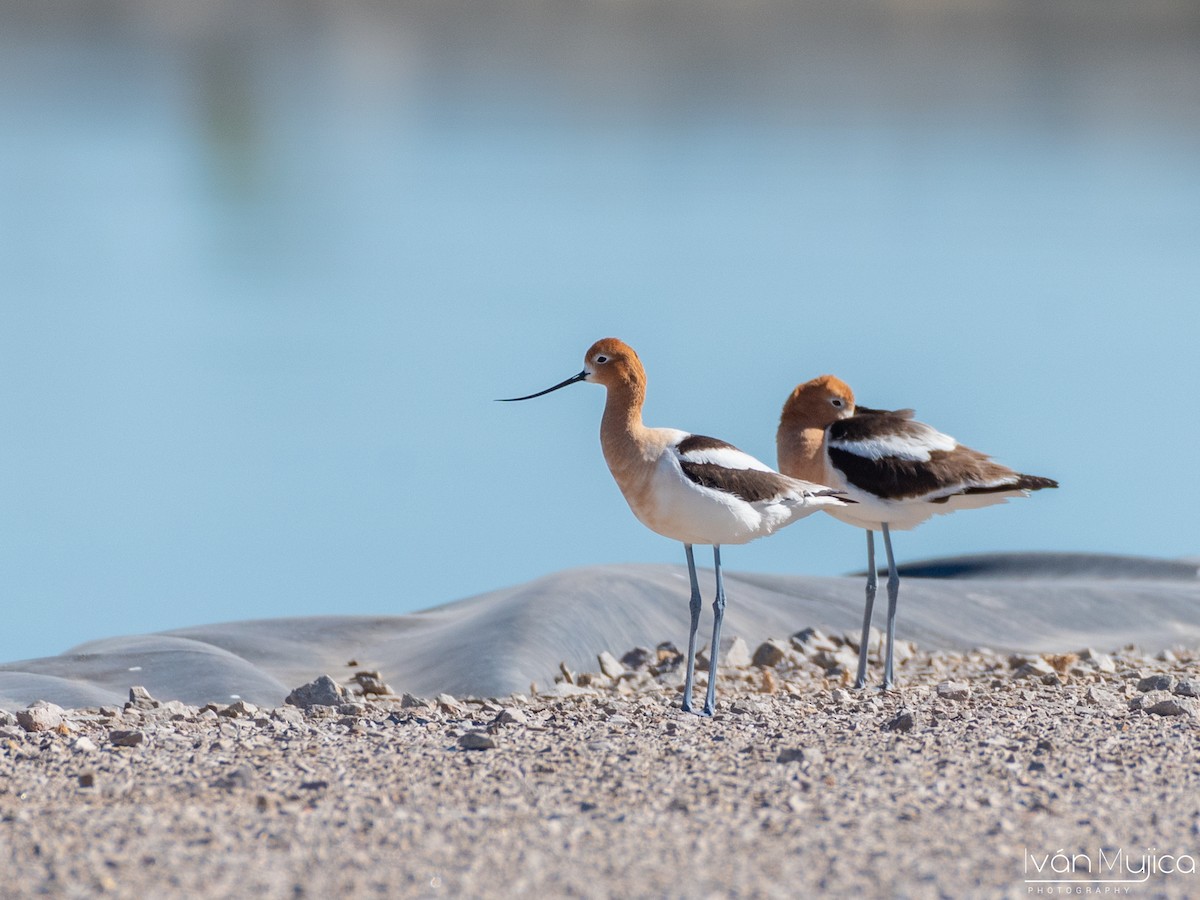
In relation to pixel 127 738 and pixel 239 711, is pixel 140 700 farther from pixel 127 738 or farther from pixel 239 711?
pixel 127 738

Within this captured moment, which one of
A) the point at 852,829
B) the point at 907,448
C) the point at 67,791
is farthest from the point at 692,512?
the point at 67,791

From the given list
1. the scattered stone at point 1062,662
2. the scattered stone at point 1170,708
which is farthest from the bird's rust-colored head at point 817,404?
the scattered stone at point 1170,708

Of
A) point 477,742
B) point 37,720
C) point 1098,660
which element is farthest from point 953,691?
point 37,720

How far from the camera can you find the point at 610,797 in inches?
146

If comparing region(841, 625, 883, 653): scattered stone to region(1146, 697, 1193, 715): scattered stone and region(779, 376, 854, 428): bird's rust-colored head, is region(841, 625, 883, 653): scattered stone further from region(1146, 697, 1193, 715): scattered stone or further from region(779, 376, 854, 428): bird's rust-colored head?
region(1146, 697, 1193, 715): scattered stone

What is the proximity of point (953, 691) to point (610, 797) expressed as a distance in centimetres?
196

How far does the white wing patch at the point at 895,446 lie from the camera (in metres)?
5.75

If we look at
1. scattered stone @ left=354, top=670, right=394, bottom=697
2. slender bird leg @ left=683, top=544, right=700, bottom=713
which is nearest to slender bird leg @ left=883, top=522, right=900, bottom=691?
slender bird leg @ left=683, top=544, right=700, bottom=713

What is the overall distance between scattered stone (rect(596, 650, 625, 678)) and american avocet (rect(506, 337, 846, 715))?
3.38 feet

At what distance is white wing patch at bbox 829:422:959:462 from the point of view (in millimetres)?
5750

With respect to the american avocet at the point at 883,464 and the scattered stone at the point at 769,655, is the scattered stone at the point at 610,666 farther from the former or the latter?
the american avocet at the point at 883,464

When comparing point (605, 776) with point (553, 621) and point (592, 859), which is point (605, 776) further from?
point (553, 621)

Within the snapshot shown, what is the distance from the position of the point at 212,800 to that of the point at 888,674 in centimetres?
312

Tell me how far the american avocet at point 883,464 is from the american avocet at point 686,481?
468mm
